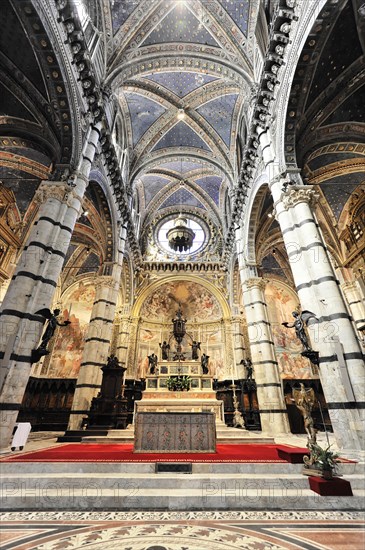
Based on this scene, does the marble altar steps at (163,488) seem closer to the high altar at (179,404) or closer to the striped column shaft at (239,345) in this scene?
the high altar at (179,404)

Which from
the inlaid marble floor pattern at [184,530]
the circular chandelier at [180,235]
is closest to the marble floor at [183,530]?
the inlaid marble floor pattern at [184,530]

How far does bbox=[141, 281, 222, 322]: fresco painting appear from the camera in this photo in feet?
63.9

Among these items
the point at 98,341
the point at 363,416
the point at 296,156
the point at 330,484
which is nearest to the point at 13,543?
the point at 330,484

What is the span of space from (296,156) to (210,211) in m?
13.0

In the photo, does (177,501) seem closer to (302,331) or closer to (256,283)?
(302,331)

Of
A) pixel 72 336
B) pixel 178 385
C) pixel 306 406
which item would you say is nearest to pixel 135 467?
pixel 306 406

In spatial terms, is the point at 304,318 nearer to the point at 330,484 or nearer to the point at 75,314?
the point at 330,484

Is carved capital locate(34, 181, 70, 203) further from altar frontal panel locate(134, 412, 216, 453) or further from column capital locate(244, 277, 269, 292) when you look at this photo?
column capital locate(244, 277, 269, 292)

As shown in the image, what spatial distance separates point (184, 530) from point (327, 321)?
509 cm

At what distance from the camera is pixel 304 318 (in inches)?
257

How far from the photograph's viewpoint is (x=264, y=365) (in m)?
10.4

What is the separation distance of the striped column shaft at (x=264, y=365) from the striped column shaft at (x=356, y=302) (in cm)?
554

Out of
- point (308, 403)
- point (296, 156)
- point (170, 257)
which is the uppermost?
point (170, 257)

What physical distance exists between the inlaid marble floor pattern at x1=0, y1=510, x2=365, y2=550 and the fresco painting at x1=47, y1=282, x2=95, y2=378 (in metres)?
15.2
